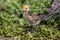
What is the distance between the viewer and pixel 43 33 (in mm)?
5387

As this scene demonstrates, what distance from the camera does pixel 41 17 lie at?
544 cm

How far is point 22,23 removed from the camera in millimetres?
5520

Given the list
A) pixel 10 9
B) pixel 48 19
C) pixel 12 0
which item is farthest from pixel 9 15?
pixel 48 19

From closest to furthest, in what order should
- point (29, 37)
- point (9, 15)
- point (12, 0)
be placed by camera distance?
point (29, 37), point (9, 15), point (12, 0)

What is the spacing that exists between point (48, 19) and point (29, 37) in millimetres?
660

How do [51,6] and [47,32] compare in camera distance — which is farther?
[51,6]

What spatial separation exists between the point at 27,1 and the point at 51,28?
1.04m

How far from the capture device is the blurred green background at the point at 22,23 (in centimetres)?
533

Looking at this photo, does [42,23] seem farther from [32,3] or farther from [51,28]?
[32,3]

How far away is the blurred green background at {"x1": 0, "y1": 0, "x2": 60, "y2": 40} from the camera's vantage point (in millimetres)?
5332

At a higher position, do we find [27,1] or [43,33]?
[27,1]

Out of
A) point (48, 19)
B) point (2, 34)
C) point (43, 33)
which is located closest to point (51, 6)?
point (48, 19)

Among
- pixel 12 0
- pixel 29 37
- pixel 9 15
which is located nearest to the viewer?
pixel 29 37

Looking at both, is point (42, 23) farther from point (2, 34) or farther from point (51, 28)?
point (2, 34)
